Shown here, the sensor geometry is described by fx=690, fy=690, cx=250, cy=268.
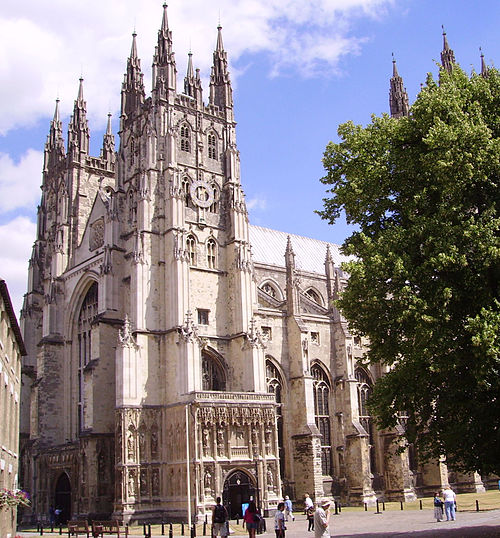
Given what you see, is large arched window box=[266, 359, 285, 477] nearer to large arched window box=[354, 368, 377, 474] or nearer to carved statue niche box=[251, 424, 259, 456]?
carved statue niche box=[251, 424, 259, 456]

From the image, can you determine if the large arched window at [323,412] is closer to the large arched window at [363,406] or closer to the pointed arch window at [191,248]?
the large arched window at [363,406]

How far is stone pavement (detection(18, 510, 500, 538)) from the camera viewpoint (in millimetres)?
24547

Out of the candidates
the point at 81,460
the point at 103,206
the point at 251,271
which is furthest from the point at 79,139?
the point at 81,460

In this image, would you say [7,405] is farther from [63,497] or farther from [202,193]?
[202,193]

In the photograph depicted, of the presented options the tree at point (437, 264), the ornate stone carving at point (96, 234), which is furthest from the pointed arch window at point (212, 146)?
the tree at point (437, 264)

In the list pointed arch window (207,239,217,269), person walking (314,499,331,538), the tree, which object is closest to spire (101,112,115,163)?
pointed arch window (207,239,217,269)

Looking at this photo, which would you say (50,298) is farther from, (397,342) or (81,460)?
(397,342)

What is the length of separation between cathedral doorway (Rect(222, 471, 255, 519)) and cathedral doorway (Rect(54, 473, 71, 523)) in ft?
44.1

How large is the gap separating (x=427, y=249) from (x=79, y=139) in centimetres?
4653

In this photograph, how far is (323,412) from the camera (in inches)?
2026

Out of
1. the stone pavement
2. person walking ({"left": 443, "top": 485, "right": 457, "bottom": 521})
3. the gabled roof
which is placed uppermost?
the gabled roof

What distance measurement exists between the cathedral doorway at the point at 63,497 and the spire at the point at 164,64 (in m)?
28.2

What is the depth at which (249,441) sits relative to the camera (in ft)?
138

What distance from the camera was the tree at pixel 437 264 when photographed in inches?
787
